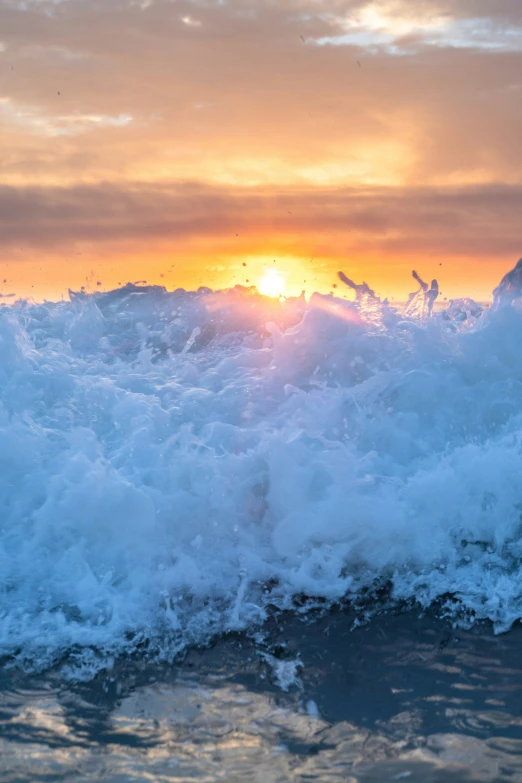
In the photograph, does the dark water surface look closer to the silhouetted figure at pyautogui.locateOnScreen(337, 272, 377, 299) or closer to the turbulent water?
the turbulent water

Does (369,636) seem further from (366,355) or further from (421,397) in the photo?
(366,355)

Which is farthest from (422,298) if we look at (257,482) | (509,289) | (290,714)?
(290,714)

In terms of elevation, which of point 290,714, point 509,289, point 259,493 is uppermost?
point 509,289

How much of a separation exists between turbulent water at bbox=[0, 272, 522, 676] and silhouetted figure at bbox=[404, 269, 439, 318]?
0.57 meters

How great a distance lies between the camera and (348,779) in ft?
9.83

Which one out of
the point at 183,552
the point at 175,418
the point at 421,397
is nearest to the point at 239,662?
the point at 183,552

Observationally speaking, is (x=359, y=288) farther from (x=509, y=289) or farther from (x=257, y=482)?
(x=257, y=482)

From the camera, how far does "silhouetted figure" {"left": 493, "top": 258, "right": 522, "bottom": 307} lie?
7.59 meters

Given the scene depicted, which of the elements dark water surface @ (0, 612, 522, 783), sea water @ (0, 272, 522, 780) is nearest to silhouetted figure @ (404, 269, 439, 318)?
sea water @ (0, 272, 522, 780)

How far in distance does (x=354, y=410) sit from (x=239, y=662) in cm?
279

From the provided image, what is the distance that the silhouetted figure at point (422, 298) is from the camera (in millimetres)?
8188

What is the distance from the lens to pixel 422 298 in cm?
839

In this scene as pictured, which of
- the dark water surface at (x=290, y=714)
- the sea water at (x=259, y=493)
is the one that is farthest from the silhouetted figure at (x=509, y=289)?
the dark water surface at (x=290, y=714)

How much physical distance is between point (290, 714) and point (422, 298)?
5711mm
